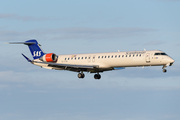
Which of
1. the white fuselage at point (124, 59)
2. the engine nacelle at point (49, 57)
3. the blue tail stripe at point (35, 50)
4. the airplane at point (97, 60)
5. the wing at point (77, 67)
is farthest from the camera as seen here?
the blue tail stripe at point (35, 50)

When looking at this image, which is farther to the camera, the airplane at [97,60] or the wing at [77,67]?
the wing at [77,67]

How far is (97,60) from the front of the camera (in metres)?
55.4

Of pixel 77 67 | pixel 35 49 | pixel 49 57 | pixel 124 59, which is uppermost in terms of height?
pixel 35 49

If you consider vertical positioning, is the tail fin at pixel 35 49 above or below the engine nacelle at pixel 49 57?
above

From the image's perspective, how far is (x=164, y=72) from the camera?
50.5m

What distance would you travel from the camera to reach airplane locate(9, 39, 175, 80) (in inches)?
2031

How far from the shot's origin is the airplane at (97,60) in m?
51.6

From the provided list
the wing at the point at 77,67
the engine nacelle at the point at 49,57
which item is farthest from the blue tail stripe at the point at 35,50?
the wing at the point at 77,67

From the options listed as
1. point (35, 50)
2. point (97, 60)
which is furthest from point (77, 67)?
point (35, 50)

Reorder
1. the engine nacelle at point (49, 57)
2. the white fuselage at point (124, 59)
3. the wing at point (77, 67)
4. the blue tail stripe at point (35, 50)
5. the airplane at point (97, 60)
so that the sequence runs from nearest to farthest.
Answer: the white fuselage at point (124, 59) → the airplane at point (97, 60) → the wing at point (77, 67) → the engine nacelle at point (49, 57) → the blue tail stripe at point (35, 50)

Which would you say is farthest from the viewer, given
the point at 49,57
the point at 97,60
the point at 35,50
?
the point at 35,50

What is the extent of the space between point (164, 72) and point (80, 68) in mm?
12575

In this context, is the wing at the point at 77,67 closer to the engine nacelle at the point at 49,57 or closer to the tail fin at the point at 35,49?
the engine nacelle at the point at 49,57

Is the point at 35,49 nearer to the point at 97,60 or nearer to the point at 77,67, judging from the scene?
the point at 77,67
